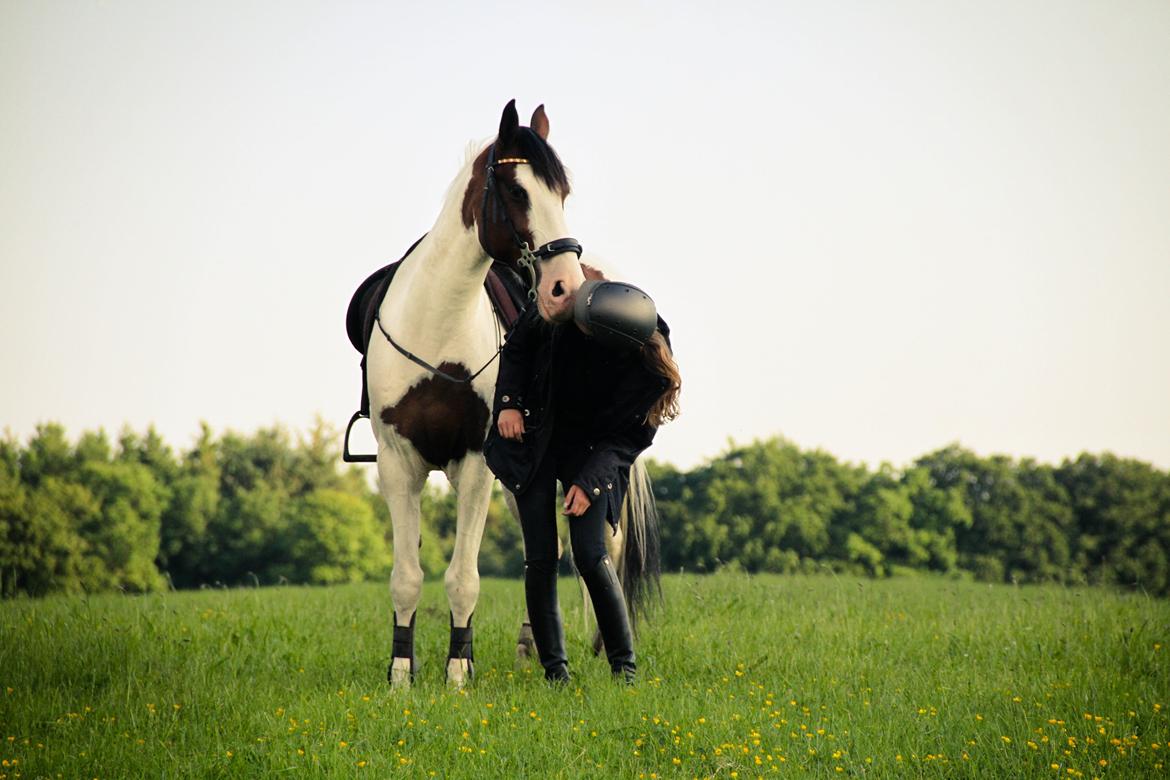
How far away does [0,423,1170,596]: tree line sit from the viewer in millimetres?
42094

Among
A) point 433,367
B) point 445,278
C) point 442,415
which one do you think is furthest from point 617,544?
point 445,278

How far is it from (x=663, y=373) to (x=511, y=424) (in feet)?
2.74

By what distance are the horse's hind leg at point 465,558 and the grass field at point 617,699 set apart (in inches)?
9.4

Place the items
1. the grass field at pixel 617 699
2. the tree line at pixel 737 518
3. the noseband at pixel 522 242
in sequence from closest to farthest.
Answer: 1. the grass field at pixel 617 699
2. the noseband at pixel 522 242
3. the tree line at pixel 737 518

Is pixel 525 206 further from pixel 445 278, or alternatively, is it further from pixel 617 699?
pixel 617 699

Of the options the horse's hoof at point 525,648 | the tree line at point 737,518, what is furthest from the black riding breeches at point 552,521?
the tree line at point 737,518

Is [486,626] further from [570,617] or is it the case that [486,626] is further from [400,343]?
[400,343]

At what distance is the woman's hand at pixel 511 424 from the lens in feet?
17.4

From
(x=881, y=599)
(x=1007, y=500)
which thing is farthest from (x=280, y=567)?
(x=881, y=599)

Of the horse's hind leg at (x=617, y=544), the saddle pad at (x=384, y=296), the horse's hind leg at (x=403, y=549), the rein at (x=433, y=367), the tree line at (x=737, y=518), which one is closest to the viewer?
the rein at (x=433, y=367)

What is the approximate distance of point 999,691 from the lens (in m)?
5.80

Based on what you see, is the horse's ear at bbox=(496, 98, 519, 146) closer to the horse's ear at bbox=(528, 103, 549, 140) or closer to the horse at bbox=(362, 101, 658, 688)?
the horse at bbox=(362, 101, 658, 688)

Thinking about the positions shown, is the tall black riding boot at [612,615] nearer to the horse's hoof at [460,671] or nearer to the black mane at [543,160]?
the horse's hoof at [460,671]

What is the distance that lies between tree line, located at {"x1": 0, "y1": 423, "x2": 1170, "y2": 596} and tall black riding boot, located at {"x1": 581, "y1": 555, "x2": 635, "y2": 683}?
114 feet
